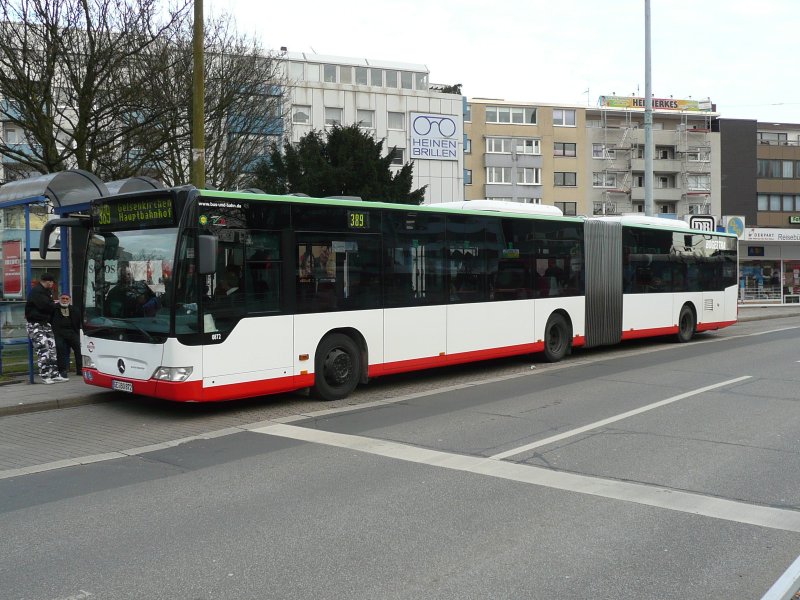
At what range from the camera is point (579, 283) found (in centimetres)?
1627

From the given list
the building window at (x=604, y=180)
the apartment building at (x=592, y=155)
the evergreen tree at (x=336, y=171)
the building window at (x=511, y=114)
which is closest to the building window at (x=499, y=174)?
the apartment building at (x=592, y=155)

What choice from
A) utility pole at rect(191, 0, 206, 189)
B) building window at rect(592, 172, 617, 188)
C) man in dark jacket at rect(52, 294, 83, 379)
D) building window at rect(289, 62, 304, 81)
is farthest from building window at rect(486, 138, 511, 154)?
man in dark jacket at rect(52, 294, 83, 379)

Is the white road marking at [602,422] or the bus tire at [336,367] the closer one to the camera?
the white road marking at [602,422]

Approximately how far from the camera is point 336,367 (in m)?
11.1

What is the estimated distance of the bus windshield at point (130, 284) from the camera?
9406mm

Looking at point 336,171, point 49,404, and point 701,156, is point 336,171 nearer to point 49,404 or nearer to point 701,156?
point 49,404

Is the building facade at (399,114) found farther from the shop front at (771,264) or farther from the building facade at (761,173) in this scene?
the building facade at (761,173)

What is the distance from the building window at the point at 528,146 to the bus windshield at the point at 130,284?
6135cm

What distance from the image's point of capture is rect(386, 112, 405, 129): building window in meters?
57.2

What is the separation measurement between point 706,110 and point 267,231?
72693 millimetres

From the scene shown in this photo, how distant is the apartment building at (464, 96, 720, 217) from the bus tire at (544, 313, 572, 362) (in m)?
52.1

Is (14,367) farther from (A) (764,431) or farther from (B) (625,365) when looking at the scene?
(A) (764,431)

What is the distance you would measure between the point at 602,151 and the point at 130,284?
219 feet

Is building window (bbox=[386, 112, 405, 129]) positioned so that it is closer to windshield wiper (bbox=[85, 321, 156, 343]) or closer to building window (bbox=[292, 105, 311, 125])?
building window (bbox=[292, 105, 311, 125])
